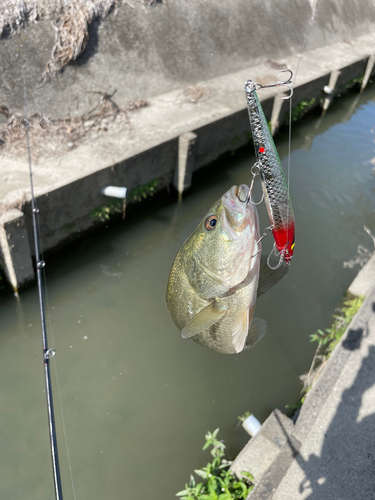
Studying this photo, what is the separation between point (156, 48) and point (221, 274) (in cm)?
720

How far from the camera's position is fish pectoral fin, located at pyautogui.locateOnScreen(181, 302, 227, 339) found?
203 centimetres

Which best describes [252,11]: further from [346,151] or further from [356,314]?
[356,314]

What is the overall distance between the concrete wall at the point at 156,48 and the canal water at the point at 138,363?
2.50 m

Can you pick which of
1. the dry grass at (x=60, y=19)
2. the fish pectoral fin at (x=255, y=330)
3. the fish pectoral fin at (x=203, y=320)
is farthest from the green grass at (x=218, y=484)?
the dry grass at (x=60, y=19)

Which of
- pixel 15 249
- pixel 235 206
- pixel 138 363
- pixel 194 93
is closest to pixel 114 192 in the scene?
pixel 15 249

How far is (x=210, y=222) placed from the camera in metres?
2.00

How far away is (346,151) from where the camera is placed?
8945 millimetres

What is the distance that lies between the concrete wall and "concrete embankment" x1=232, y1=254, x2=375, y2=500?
495 centimetres

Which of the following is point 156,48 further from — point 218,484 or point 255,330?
point 218,484

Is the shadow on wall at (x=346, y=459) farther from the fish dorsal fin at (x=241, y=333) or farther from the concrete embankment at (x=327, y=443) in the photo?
the fish dorsal fin at (x=241, y=333)

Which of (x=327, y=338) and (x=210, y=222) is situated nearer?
(x=210, y=222)

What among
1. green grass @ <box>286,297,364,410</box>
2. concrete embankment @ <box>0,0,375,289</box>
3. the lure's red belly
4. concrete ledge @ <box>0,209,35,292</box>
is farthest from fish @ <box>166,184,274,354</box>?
concrete embankment @ <box>0,0,375,289</box>

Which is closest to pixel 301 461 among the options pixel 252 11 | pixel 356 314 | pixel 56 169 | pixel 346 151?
pixel 356 314

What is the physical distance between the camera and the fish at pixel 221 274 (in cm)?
188
